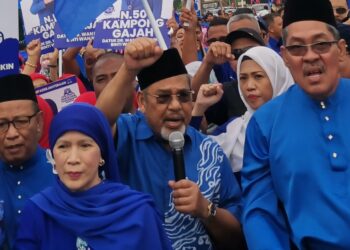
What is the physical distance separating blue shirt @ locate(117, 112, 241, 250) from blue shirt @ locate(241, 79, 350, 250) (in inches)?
15.3

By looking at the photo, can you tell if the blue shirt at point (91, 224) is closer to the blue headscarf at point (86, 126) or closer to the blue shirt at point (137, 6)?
the blue headscarf at point (86, 126)

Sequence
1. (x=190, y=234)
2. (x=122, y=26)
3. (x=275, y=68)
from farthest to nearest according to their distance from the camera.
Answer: (x=122, y=26) → (x=275, y=68) → (x=190, y=234)

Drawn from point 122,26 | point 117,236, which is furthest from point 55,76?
point 117,236

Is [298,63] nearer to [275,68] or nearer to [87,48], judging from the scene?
[275,68]

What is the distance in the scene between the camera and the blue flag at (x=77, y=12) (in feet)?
14.3

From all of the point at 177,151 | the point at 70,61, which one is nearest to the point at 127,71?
the point at 177,151

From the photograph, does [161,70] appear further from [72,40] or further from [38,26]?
[38,26]

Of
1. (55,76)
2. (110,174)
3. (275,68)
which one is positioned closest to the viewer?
(110,174)

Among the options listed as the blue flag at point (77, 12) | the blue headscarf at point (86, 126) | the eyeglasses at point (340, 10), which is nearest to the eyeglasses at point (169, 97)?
the blue headscarf at point (86, 126)

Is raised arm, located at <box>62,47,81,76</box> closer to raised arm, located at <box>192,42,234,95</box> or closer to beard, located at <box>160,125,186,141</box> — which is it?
raised arm, located at <box>192,42,234,95</box>

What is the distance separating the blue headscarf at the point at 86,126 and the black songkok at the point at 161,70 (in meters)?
0.56

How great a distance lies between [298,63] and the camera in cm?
288

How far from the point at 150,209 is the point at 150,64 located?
2.50 feet

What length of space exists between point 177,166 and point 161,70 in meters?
0.82
